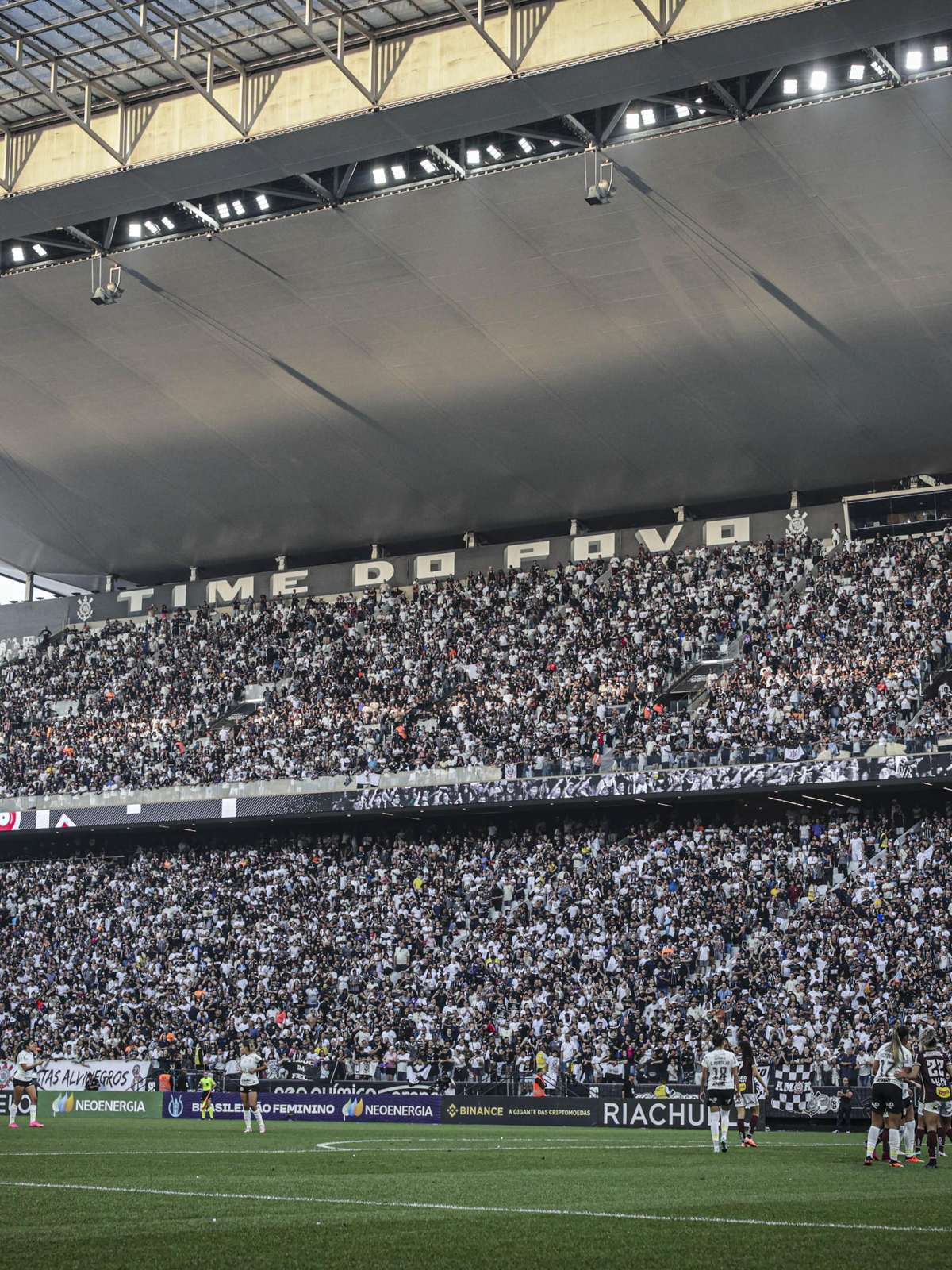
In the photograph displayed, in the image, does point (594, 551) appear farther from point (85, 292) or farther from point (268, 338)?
point (85, 292)

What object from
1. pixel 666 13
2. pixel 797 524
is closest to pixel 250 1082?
pixel 666 13

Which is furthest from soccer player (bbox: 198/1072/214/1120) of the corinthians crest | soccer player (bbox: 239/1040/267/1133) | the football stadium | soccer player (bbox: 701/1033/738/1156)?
the corinthians crest

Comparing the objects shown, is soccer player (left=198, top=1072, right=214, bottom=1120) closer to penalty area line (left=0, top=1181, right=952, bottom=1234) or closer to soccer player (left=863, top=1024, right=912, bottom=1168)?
penalty area line (left=0, top=1181, right=952, bottom=1234)

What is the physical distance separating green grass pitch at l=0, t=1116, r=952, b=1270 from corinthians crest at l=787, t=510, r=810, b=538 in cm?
3418

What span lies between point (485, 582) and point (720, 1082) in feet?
130

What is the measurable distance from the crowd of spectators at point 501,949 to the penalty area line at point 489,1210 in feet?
69.2

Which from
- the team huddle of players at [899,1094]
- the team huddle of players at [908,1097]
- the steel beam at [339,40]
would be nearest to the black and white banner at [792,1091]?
the team huddle of players at [899,1094]

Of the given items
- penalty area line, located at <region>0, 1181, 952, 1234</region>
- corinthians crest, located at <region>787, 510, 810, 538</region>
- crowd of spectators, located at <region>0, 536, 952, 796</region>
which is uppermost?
corinthians crest, located at <region>787, 510, 810, 538</region>

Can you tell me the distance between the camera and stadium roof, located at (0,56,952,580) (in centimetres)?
4275

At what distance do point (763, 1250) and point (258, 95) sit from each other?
35326mm

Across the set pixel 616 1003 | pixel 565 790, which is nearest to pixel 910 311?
pixel 565 790

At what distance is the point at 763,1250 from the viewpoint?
11.4 metres

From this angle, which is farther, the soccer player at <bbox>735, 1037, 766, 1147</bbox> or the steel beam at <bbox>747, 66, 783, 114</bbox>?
the steel beam at <bbox>747, 66, 783, 114</bbox>

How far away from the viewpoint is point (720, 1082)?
2278cm
